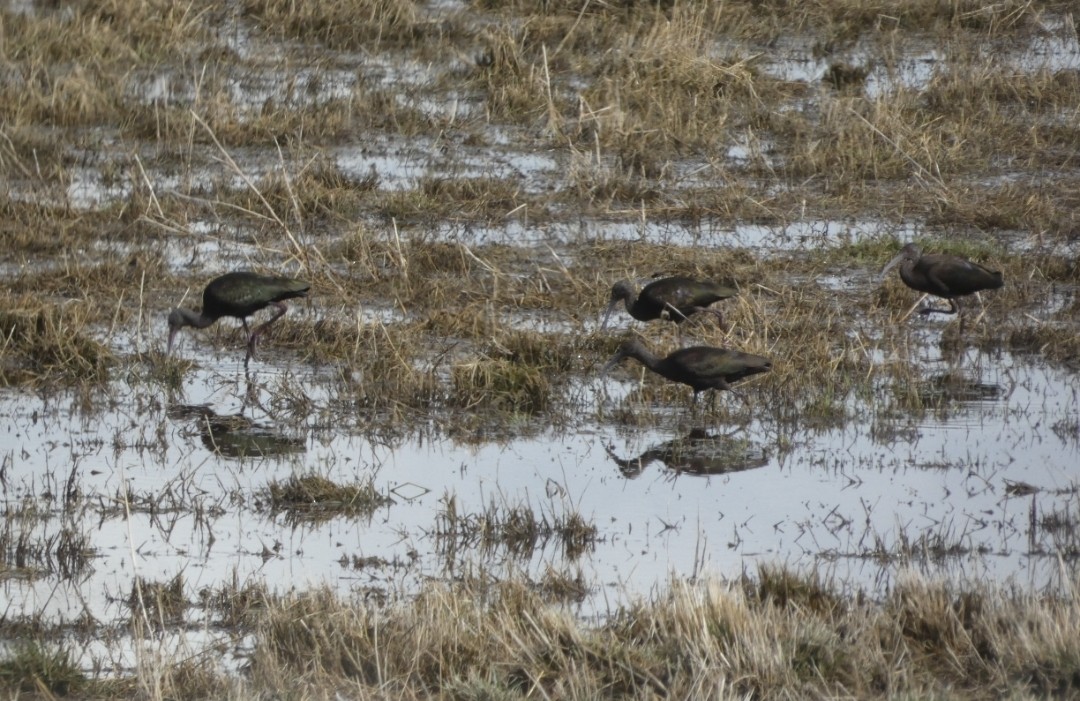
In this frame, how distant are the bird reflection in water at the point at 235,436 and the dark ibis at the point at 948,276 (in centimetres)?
431

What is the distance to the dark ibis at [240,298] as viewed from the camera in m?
11.2

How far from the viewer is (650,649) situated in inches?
249

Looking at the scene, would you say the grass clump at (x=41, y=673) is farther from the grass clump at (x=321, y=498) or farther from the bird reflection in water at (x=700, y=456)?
the bird reflection in water at (x=700, y=456)

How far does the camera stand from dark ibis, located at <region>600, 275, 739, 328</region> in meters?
11.5

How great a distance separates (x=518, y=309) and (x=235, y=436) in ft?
9.32

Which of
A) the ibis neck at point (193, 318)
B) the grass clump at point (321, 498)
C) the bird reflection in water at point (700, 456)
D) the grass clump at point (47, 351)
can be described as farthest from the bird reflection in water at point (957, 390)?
the grass clump at point (47, 351)

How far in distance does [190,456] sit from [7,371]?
188cm

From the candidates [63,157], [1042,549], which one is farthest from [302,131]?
[1042,549]

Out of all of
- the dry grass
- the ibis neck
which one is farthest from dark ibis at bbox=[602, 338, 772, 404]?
the dry grass

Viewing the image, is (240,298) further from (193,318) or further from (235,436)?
(235,436)

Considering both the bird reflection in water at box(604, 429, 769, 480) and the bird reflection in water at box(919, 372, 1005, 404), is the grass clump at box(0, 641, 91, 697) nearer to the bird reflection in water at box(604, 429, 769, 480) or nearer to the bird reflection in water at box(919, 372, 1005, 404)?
the bird reflection in water at box(604, 429, 769, 480)

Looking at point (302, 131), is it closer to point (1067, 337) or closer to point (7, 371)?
point (7, 371)

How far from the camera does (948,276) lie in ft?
38.5

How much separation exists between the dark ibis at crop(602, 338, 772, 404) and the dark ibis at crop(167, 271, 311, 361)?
244cm
